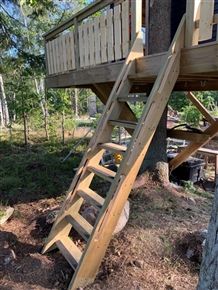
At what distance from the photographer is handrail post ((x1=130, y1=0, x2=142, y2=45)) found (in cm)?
322

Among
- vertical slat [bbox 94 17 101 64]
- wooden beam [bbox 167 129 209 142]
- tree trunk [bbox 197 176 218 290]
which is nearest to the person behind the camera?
tree trunk [bbox 197 176 218 290]

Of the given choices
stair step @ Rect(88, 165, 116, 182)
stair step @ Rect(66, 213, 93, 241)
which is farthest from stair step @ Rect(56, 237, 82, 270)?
stair step @ Rect(88, 165, 116, 182)

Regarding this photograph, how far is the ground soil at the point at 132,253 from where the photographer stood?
2921 mm

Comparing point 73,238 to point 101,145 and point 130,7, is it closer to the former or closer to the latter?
point 101,145

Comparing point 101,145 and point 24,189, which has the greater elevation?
point 101,145

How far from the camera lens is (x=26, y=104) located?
9.41 meters

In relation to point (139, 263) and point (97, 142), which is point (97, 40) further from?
point (139, 263)

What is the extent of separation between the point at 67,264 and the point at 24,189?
8.71ft

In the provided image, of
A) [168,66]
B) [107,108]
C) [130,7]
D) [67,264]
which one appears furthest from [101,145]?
[130,7]

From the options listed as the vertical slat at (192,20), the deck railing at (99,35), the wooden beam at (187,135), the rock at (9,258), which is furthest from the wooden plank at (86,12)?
the rock at (9,258)

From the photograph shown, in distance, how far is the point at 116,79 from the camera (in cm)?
359

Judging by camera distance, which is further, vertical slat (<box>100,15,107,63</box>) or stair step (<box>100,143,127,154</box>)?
vertical slat (<box>100,15,107,63</box>)

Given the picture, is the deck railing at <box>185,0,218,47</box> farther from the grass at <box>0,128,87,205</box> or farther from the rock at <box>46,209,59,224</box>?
the grass at <box>0,128,87,205</box>

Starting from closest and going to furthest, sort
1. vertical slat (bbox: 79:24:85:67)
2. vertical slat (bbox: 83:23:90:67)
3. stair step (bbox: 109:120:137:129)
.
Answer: stair step (bbox: 109:120:137:129)
vertical slat (bbox: 83:23:90:67)
vertical slat (bbox: 79:24:85:67)
